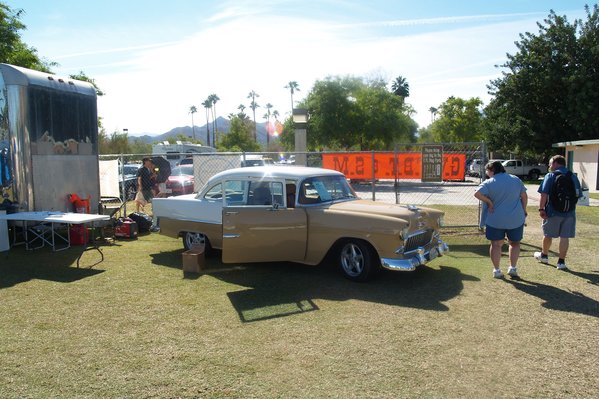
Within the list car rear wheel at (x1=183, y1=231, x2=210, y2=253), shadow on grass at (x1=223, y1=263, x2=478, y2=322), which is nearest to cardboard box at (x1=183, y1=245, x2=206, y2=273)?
shadow on grass at (x1=223, y1=263, x2=478, y2=322)

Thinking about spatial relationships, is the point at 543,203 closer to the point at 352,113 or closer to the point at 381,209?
the point at 381,209

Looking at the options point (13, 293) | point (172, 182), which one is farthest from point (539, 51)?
point (13, 293)

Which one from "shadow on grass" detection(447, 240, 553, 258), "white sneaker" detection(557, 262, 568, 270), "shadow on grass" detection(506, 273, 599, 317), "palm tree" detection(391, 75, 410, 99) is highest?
"palm tree" detection(391, 75, 410, 99)

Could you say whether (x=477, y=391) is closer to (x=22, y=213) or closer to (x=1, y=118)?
(x=22, y=213)

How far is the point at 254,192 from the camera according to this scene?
6.88 metres

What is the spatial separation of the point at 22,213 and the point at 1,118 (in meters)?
1.77

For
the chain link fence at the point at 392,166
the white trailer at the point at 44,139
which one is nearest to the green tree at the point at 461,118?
the chain link fence at the point at 392,166

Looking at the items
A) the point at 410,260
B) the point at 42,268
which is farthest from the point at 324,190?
the point at 42,268

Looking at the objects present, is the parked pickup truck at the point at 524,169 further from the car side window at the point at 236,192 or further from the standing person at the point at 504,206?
the car side window at the point at 236,192

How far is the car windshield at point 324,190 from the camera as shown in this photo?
679 centimetres

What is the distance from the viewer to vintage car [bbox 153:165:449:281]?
20.0ft

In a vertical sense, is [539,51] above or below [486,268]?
above

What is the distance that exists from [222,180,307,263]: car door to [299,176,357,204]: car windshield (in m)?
0.35

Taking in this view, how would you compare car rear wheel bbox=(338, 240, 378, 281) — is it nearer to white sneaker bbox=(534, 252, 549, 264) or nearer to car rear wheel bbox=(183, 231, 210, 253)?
car rear wheel bbox=(183, 231, 210, 253)
